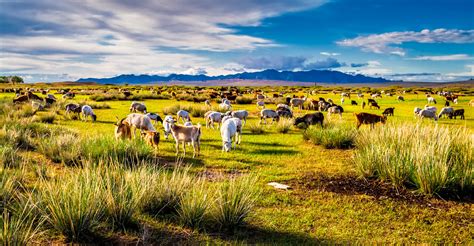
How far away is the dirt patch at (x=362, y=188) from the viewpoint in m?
8.89

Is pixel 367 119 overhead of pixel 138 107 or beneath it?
beneath

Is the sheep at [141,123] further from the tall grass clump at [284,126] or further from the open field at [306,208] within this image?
the tall grass clump at [284,126]

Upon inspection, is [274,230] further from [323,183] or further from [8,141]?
[8,141]

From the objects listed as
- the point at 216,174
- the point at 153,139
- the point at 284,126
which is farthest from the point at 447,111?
the point at 216,174

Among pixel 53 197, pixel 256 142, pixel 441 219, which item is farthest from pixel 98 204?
pixel 256 142

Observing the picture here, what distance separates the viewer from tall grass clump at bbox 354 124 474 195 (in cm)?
908

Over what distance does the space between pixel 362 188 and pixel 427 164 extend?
1.77 meters

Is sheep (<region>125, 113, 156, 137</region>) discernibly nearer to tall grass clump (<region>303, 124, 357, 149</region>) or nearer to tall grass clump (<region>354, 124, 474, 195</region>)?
tall grass clump (<region>303, 124, 357, 149</region>)

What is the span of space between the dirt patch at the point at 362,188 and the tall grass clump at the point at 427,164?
240mm

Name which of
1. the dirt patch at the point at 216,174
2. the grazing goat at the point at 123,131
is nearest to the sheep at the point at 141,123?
the grazing goat at the point at 123,131

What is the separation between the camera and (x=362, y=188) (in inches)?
391

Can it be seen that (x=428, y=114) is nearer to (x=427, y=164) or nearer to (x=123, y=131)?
(x=427, y=164)

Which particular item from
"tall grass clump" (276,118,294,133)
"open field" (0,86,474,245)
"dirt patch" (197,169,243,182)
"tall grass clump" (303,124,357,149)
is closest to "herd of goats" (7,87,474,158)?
"open field" (0,86,474,245)

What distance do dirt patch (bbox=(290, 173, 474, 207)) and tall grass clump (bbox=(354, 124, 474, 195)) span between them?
240 mm
